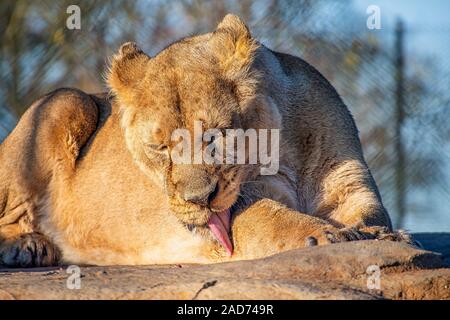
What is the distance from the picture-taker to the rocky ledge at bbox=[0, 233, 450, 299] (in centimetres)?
340

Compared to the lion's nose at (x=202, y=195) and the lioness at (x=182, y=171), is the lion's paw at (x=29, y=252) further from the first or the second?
the lion's nose at (x=202, y=195)

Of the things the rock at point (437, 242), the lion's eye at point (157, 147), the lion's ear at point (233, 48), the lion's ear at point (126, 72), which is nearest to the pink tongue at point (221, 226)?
the lion's eye at point (157, 147)

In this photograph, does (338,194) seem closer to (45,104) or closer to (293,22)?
(45,104)

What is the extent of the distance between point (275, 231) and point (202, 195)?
1.17 feet

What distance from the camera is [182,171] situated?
4.40 m

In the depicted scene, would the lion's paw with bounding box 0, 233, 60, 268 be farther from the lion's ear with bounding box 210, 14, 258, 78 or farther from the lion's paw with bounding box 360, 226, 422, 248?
the lion's paw with bounding box 360, 226, 422, 248

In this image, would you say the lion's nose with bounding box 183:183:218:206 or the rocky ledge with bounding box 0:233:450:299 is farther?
the lion's nose with bounding box 183:183:218:206

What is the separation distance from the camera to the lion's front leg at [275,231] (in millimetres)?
4148

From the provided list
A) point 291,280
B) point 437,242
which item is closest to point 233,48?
point 291,280

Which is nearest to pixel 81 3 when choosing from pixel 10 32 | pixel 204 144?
pixel 10 32

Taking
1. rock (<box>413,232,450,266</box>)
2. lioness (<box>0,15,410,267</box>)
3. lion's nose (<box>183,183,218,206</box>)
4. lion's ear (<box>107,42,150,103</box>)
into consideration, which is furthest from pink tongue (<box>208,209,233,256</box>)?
rock (<box>413,232,450,266</box>)

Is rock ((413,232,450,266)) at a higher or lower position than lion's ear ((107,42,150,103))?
lower

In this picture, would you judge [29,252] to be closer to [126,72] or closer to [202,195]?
[126,72]

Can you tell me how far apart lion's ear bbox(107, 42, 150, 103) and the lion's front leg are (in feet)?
2.73
